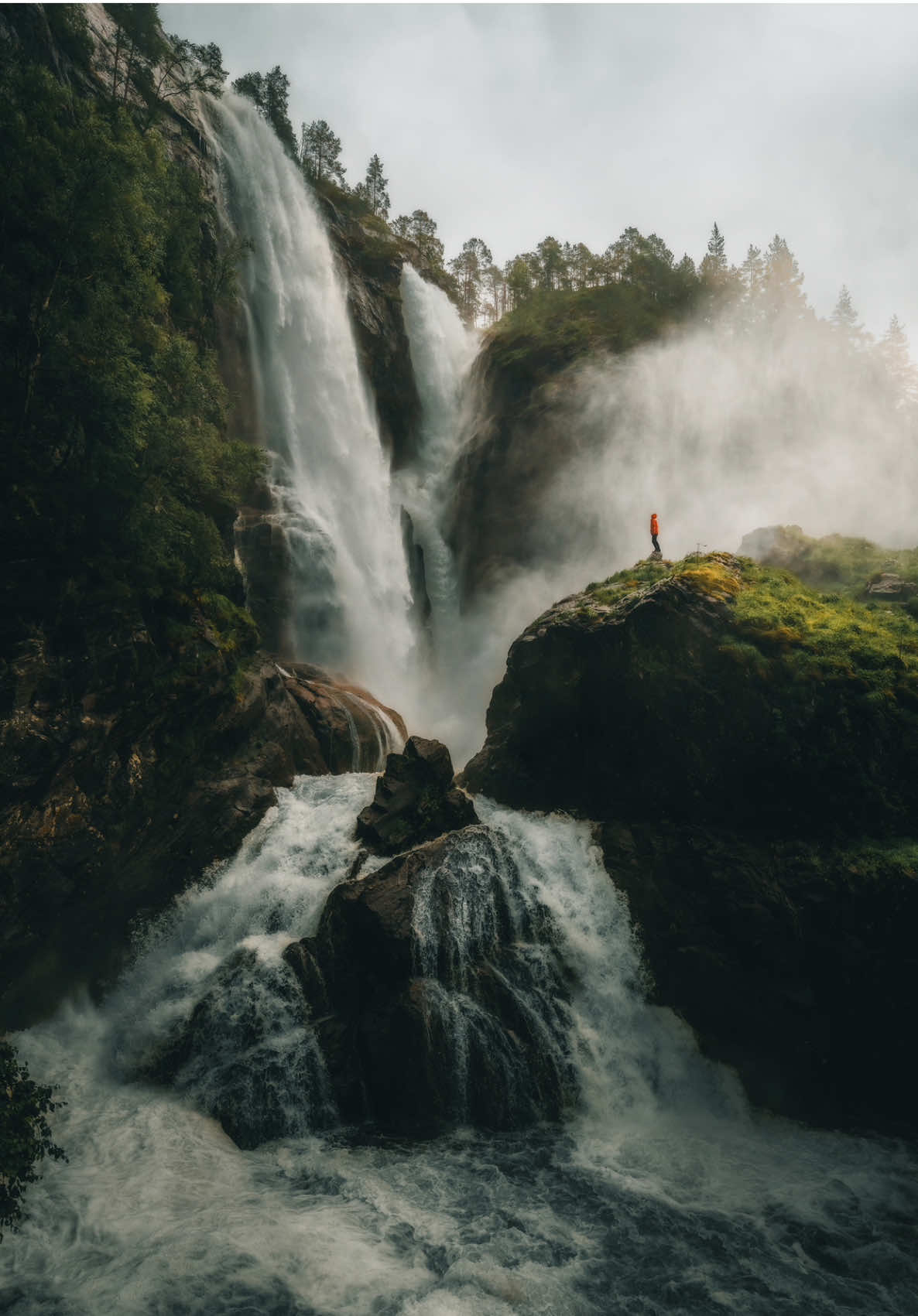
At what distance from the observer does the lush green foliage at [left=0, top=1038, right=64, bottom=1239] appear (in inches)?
364

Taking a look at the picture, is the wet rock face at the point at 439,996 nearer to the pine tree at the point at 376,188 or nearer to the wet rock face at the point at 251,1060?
the wet rock face at the point at 251,1060

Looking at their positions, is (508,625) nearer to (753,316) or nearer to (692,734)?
(692,734)

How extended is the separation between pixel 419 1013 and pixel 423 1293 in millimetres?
4862

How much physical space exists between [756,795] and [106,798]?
16637 millimetres

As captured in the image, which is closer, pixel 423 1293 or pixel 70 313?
pixel 423 1293

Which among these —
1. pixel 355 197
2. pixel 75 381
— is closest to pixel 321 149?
pixel 355 197

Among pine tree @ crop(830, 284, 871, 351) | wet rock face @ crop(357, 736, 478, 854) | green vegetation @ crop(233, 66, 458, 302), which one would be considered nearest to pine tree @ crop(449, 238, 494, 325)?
green vegetation @ crop(233, 66, 458, 302)

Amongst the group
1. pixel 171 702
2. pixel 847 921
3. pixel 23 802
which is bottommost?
pixel 847 921

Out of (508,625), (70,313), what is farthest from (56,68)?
(508,625)

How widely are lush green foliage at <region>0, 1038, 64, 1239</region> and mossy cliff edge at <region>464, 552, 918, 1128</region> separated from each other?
12.7 metres

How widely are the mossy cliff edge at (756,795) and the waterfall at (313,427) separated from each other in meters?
16.1

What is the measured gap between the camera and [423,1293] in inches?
354

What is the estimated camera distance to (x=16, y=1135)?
31.4 ft

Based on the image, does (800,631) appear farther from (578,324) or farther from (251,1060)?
(578,324)
